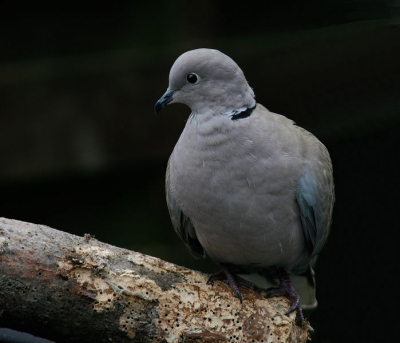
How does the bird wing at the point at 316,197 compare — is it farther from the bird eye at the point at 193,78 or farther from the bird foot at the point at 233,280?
the bird eye at the point at 193,78

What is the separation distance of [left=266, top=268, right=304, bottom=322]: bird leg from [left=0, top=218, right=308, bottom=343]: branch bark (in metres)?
0.14

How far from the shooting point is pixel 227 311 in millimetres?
2254

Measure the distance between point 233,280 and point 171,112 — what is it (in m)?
2.09

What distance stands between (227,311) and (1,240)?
82 cm

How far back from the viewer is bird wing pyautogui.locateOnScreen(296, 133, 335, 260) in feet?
7.67

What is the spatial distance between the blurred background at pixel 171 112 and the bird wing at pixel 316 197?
55cm

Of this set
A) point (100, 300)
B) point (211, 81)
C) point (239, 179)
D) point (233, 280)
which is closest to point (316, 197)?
point (239, 179)

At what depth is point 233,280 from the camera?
8.00 feet

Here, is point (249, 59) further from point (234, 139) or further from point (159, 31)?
point (234, 139)

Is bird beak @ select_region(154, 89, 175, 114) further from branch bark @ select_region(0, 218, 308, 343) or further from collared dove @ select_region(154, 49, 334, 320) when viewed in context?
branch bark @ select_region(0, 218, 308, 343)

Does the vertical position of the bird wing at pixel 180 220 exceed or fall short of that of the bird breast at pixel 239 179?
it falls short

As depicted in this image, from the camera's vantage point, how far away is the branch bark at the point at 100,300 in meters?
2.09

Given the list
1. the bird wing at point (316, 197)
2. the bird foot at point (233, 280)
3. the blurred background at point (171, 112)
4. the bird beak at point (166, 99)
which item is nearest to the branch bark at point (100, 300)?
the bird foot at point (233, 280)

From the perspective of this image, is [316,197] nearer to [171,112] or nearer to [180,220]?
[180,220]
